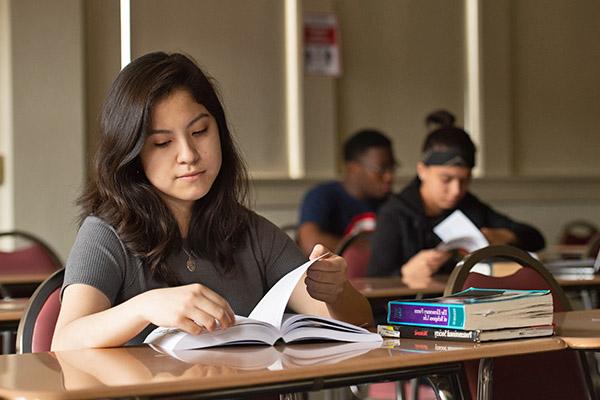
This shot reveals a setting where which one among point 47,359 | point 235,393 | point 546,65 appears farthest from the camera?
point 546,65

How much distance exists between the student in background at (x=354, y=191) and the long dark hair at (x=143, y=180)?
10.3 ft

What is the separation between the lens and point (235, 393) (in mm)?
1370

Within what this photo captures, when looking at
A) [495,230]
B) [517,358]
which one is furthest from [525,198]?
[517,358]

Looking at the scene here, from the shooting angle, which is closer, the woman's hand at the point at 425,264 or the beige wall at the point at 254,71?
the woman's hand at the point at 425,264

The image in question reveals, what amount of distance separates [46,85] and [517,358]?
3.32 m

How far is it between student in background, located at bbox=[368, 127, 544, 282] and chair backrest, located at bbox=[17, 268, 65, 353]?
1.82m

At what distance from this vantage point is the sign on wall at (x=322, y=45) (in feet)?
19.0

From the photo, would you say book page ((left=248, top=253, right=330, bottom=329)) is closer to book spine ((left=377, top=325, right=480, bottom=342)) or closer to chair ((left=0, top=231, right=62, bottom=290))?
book spine ((left=377, top=325, right=480, bottom=342))

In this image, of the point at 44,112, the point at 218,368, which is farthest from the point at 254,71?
the point at 218,368

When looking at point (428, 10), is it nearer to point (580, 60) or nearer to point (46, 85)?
point (580, 60)

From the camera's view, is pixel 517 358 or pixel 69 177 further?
pixel 69 177

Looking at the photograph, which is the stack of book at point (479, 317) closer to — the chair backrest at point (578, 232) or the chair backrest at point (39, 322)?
the chair backrest at point (39, 322)

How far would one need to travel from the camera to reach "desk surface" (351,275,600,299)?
2.99 meters

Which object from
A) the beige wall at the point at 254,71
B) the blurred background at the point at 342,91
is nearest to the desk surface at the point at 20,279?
the blurred background at the point at 342,91
